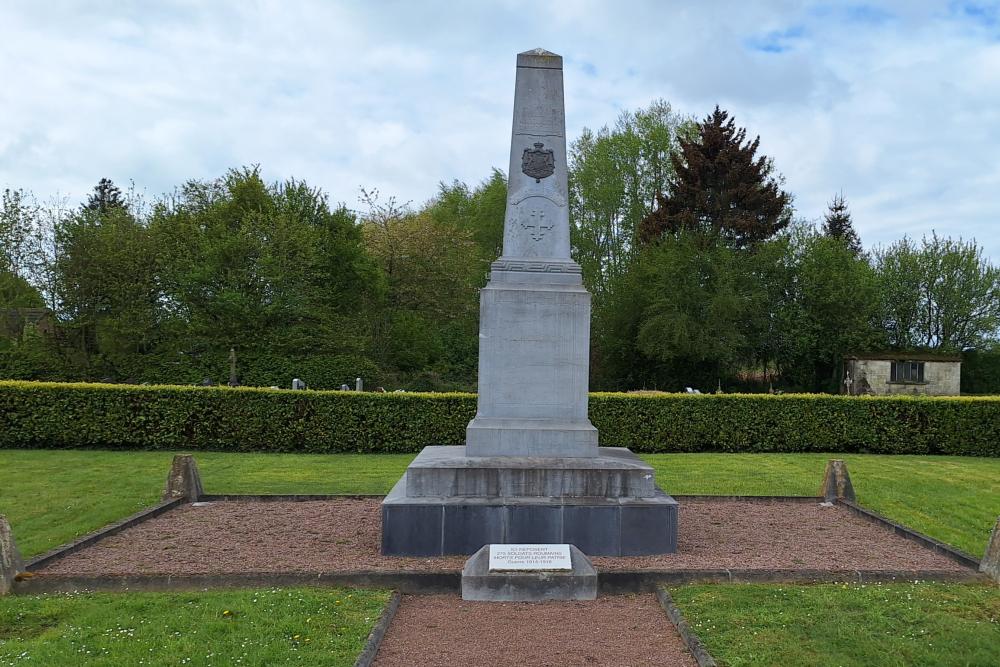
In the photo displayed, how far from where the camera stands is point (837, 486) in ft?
33.9

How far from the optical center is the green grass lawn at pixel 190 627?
4658 millimetres

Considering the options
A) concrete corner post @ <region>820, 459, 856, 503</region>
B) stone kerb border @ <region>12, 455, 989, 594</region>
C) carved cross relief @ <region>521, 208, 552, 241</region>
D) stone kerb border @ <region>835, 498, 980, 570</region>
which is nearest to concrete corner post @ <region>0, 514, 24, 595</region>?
stone kerb border @ <region>12, 455, 989, 594</region>

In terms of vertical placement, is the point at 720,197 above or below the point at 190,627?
above

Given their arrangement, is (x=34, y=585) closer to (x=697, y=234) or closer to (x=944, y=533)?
(x=944, y=533)

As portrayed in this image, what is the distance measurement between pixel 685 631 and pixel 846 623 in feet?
3.94

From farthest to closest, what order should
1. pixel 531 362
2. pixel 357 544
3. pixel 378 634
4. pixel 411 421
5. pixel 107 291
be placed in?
pixel 107 291
pixel 411 421
pixel 531 362
pixel 357 544
pixel 378 634

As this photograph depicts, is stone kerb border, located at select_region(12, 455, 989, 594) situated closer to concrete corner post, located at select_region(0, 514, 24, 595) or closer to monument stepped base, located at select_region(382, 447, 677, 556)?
concrete corner post, located at select_region(0, 514, 24, 595)

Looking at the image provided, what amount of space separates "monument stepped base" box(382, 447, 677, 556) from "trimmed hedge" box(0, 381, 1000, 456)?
9030 millimetres

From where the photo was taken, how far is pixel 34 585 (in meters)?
6.03

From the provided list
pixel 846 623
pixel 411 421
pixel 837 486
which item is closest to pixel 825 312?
pixel 411 421

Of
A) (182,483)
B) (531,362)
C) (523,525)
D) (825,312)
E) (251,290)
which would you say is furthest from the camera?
(825,312)

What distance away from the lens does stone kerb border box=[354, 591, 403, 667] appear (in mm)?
4715

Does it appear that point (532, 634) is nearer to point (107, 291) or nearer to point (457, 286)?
point (107, 291)

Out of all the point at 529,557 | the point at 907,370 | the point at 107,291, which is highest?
the point at 107,291
